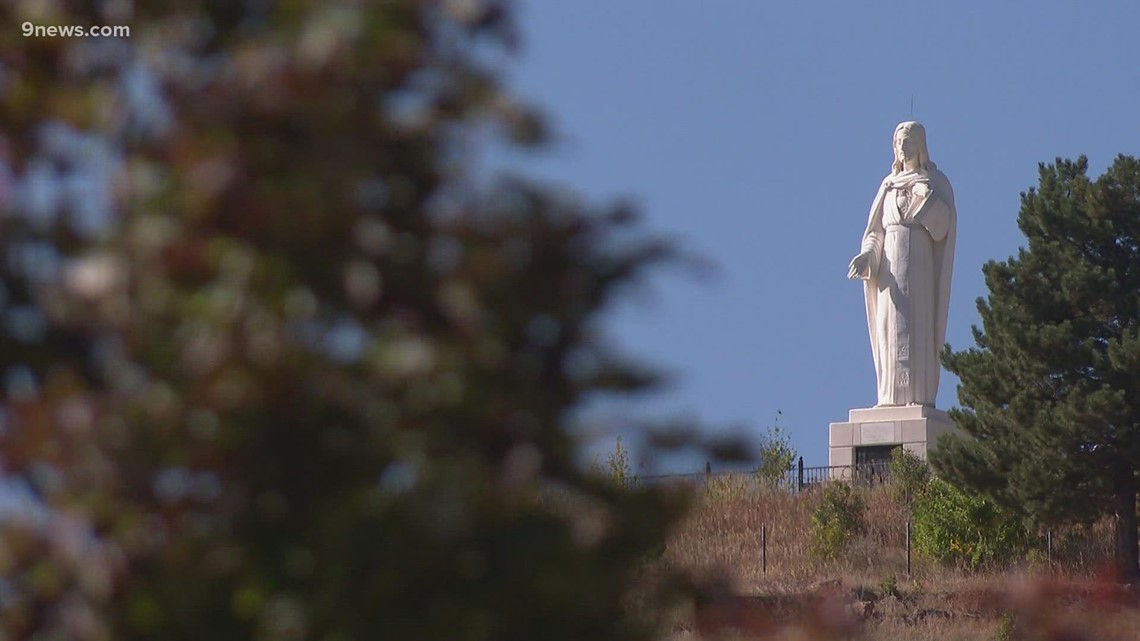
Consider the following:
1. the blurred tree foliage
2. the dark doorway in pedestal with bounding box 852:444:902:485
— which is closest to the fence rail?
the dark doorway in pedestal with bounding box 852:444:902:485

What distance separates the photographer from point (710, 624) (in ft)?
6.19

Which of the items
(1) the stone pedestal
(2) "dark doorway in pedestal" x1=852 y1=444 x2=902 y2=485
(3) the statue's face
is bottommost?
(2) "dark doorway in pedestal" x1=852 y1=444 x2=902 y2=485

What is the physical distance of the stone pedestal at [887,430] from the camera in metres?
20.3

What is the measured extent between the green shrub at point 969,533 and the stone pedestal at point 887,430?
97.2 inches

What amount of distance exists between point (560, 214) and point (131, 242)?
395 millimetres

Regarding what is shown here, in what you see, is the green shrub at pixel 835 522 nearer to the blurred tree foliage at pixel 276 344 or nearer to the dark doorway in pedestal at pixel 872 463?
the dark doorway in pedestal at pixel 872 463

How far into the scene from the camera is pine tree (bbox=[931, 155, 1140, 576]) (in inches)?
644

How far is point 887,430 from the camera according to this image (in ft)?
67.6

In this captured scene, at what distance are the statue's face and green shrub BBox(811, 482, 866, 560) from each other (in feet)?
14.4

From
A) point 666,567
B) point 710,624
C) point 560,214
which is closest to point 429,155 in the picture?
point 560,214

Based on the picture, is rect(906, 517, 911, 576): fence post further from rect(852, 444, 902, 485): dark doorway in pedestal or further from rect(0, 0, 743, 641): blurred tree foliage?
rect(0, 0, 743, 641): blurred tree foliage

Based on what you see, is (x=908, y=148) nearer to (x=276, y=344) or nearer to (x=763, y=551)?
(x=763, y=551)

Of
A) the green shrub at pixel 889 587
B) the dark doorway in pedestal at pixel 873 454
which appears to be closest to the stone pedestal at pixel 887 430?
the dark doorway in pedestal at pixel 873 454

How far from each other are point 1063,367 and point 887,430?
403 centimetres
